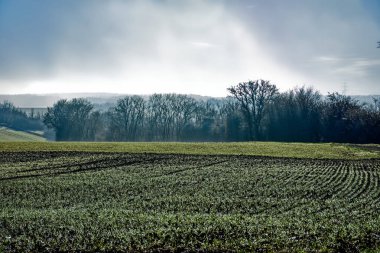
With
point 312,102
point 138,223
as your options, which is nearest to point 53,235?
point 138,223

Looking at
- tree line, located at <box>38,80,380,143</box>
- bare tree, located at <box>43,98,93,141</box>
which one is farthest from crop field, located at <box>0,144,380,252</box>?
bare tree, located at <box>43,98,93,141</box>

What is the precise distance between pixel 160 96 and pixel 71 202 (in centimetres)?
15213

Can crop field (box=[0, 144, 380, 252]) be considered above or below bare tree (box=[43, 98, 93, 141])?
below

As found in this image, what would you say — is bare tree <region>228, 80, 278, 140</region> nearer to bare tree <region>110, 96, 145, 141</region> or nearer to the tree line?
the tree line

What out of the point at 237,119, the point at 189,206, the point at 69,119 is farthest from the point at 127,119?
the point at 189,206

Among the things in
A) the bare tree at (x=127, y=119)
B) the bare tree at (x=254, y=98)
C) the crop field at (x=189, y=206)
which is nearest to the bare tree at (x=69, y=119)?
the bare tree at (x=127, y=119)

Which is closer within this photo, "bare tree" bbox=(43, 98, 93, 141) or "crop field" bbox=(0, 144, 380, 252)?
"crop field" bbox=(0, 144, 380, 252)

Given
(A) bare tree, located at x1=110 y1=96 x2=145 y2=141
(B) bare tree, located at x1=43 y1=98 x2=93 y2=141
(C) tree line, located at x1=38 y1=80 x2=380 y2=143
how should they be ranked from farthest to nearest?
(A) bare tree, located at x1=110 y1=96 x2=145 y2=141, (B) bare tree, located at x1=43 y1=98 x2=93 y2=141, (C) tree line, located at x1=38 y1=80 x2=380 y2=143

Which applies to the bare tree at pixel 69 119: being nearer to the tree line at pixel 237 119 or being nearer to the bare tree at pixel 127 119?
the tree line at pixel 237 119

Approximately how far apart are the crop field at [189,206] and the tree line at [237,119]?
204 ft

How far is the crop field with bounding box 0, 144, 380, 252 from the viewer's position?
59.0 feet

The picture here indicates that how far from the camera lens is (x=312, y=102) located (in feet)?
426

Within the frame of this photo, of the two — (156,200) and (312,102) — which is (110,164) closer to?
(156,200)

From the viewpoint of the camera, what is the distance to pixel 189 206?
28781 millimetres
